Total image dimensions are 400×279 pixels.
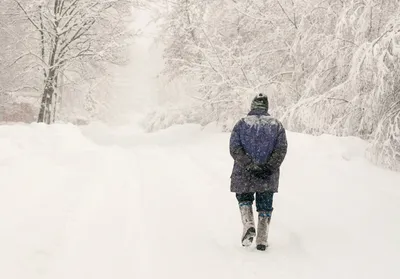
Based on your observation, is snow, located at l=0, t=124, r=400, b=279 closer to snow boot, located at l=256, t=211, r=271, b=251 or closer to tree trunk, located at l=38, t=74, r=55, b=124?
snow boot, located at l=256, t=211, r=271, b=251

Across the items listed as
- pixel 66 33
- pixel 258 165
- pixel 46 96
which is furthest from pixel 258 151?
pixel 66 33

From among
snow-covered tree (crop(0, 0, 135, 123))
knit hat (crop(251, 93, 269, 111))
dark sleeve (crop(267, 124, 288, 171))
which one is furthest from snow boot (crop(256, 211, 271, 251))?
snow-covered tree (crop(0, 0, 135, 123))

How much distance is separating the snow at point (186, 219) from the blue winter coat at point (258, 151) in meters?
0.79

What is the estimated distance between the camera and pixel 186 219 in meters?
6.17

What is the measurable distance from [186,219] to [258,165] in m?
1.75

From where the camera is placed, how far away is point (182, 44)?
2075 cm

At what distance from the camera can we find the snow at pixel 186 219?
4301 mm

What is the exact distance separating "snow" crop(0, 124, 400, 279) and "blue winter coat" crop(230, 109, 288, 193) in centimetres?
79

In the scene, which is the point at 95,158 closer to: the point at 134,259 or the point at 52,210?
the point at 52,210

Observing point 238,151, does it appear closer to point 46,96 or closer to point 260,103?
point 260,103

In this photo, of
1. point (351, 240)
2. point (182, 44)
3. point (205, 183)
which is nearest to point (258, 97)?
point (351, 240)

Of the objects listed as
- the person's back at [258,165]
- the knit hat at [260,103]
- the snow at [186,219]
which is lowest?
the snow at [186,219]

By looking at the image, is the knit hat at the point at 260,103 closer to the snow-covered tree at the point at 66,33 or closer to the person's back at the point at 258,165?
the person's back at the point at 258,165

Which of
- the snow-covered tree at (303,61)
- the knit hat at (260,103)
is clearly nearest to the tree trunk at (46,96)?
the snow-covered tree at (303,61)
